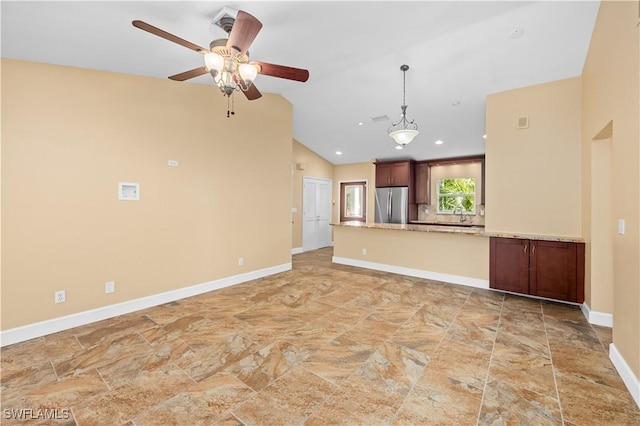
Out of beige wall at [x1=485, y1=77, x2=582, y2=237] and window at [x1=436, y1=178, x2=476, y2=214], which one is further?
window at [x1=436, y1=178, x2=476, y2=214]

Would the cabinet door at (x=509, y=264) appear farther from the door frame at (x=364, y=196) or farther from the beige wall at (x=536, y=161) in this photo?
the door frame at (x=364, y=196)

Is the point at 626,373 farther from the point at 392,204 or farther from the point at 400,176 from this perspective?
the point at 400,176

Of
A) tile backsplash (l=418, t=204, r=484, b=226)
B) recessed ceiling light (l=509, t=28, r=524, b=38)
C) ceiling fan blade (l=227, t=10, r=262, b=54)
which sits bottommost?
tile backsplash (l=418, t=204, r=484, b=226)

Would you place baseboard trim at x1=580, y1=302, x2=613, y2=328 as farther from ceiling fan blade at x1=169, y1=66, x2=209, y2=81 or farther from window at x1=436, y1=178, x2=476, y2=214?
ceiling fan blade at x1=169, y1=66, x2=209, y2=81

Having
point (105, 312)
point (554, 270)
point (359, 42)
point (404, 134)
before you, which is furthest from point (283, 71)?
point (554, 270)

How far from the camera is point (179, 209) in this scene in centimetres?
372

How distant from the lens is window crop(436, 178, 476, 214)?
22.1ft

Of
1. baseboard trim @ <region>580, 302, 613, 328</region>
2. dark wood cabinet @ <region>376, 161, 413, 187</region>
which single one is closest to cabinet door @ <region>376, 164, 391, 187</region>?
dark wood cabinet @ <region>376, 161, 413, 187</region>

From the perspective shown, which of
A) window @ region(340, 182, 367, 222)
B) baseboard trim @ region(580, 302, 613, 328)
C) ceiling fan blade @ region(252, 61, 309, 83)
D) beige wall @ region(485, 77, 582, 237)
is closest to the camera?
ceiling fan blade @ region(252, 61, 309, 83)

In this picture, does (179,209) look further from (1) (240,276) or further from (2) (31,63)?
(2) (31,63)

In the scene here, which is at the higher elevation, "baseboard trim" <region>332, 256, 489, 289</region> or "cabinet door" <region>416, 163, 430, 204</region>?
"cabinet door" <region>416, 163, 430, 204</region>

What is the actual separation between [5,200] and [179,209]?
156cm

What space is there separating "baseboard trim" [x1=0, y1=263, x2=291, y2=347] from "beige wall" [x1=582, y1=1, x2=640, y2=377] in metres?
4.30

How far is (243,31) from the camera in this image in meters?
1.90
